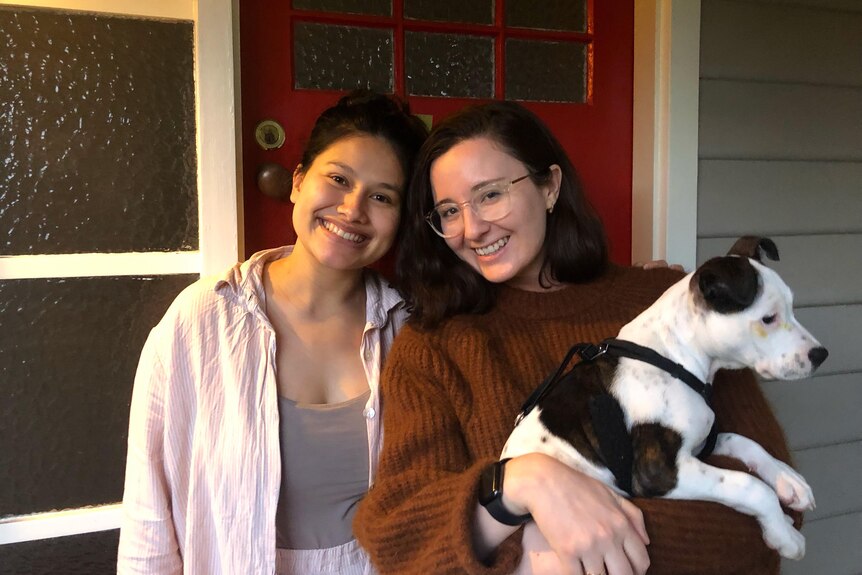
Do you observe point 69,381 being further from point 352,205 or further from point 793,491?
point 793,491

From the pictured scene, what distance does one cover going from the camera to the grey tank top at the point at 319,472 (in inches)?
53.4

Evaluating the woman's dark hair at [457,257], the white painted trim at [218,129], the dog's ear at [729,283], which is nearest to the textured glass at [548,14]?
the woman's dark hair at [457,257]

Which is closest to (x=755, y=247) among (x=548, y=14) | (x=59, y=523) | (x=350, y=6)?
(x=548, y=14)

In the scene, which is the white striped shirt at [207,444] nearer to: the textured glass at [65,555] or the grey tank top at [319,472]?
the grey tank top at [319,472]

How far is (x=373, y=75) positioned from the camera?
183 cm

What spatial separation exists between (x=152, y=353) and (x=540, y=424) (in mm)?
840

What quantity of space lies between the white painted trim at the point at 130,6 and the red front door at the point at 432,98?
15 cm

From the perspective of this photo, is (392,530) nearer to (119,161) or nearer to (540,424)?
(540,424)

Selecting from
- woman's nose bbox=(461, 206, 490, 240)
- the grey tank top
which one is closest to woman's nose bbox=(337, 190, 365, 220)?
woman's nose bbox=(461, 206, 490, 240)

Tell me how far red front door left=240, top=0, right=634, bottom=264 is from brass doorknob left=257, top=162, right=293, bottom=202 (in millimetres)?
29

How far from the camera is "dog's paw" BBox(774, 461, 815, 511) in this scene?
111 centimetres

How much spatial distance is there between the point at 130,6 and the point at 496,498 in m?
1.51

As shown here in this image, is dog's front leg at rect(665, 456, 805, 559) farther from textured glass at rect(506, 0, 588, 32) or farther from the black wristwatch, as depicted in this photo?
textured glass at rect(506, 0, 588, 32)

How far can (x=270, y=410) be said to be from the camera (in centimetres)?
133
